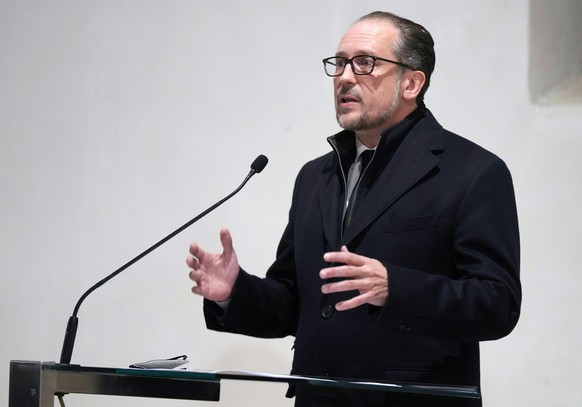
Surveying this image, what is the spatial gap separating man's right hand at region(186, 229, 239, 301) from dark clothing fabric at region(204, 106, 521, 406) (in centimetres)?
4

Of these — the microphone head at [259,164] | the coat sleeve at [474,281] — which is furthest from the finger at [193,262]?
the coat sleeve at [474,281]

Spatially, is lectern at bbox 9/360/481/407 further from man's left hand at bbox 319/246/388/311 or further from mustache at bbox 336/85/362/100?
mustache at bbox 336/85/362/100

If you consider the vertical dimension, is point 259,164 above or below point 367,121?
below

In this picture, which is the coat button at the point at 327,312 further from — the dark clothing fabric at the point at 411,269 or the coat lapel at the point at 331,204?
the coat lapel at the point at 331,204

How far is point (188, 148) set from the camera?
3.10m

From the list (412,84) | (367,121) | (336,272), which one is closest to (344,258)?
(336,272)

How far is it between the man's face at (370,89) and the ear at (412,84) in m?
0.02

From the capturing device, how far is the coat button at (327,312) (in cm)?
191

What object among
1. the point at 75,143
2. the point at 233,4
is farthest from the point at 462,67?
the point at 75,143

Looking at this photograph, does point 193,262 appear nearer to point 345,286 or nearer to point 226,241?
point 226,241

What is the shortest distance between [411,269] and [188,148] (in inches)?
60.8

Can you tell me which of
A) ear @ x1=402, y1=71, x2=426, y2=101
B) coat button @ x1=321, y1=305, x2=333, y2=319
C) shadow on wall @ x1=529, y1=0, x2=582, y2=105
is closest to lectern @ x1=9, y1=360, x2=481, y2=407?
coat button @ x1=321, y1=305, x2=333, y2=319

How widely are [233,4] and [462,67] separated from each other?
2.81 feet

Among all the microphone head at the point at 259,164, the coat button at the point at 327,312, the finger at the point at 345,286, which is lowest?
the coat button at the point at 327,312
